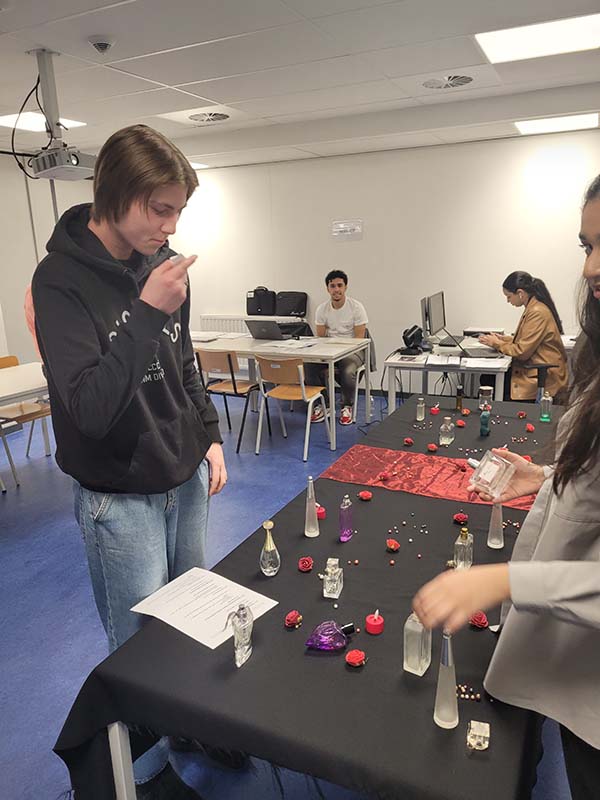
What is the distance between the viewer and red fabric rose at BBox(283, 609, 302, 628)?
3.67ft

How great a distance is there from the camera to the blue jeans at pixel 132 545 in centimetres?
120

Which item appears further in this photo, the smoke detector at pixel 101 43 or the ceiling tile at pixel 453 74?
the ceiling tile at pixel 453 74

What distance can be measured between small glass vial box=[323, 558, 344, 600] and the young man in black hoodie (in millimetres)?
358

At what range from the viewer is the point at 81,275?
114 cm

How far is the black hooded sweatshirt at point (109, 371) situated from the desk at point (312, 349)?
2.99 metres

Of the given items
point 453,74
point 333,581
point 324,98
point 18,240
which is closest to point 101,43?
point 324,98

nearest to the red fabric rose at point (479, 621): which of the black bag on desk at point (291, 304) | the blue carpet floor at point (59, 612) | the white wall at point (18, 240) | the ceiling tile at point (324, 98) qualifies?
the blue carpet floor at point (59, 612)

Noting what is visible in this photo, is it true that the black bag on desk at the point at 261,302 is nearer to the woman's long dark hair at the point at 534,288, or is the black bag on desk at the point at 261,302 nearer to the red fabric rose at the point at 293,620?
the woman's long dark hair at the point at 534,288

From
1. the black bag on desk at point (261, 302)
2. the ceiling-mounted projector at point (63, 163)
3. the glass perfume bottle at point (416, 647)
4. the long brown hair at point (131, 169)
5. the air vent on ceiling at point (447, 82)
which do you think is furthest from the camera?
the black bag on desk at point (261, 302)

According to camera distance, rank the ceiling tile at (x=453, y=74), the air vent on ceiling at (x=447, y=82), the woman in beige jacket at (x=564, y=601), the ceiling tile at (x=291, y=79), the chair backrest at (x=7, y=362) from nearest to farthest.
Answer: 1. the woman in beige jacket at (x=564, y=601)
2. the ceiling tile at (x=291, y=79)
3. the ceiling tile at (x=453, y=74)
4. the air vent on ceiling at (x=447, y=82)
5. the chair backrest at (x=7, y=362)

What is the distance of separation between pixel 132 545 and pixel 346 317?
14.5ft

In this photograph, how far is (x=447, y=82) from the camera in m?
3.77

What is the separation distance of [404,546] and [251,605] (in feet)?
1.45

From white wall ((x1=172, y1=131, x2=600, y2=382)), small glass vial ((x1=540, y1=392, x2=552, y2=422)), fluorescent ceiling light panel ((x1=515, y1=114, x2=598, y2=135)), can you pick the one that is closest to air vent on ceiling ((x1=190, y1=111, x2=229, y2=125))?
white wall ((x1=172, y1=131, x2=600, y2=382))
